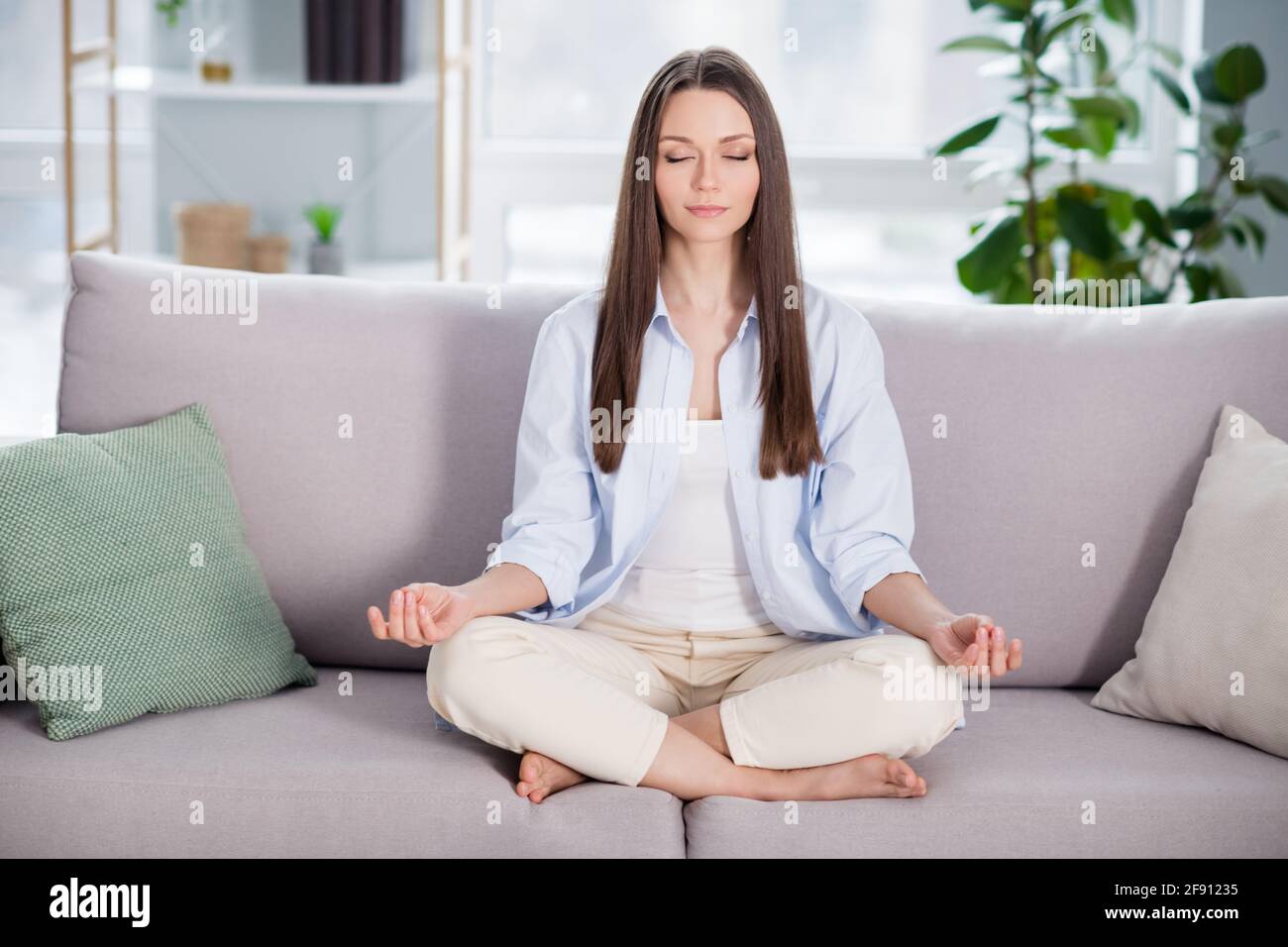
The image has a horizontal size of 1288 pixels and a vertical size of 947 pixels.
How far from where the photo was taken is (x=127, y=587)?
66.3 inches

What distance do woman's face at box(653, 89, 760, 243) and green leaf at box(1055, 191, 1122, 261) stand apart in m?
1.51

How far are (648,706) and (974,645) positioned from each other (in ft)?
1.21

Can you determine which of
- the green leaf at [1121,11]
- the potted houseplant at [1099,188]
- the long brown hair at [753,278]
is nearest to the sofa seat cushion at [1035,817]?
the long brown hair at [753,278]

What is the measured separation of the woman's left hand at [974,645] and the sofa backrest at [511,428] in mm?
318

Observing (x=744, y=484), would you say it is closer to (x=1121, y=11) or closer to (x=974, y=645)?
(x=974, y=645)

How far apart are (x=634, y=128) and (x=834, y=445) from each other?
469 millimetres

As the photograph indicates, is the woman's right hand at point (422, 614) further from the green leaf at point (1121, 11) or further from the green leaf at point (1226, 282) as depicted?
the green leaf at point (1121, 11)

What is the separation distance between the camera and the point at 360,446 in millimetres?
1913

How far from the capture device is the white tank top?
5.91ft

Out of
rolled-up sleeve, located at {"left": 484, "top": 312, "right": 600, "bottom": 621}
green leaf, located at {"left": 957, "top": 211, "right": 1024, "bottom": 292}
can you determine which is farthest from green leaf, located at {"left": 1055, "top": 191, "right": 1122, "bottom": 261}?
rolled-up sleeve, located at {"left": 484, "top": 312, "right": 600, "bottom": 621}

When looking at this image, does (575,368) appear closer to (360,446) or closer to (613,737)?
(360,446)
